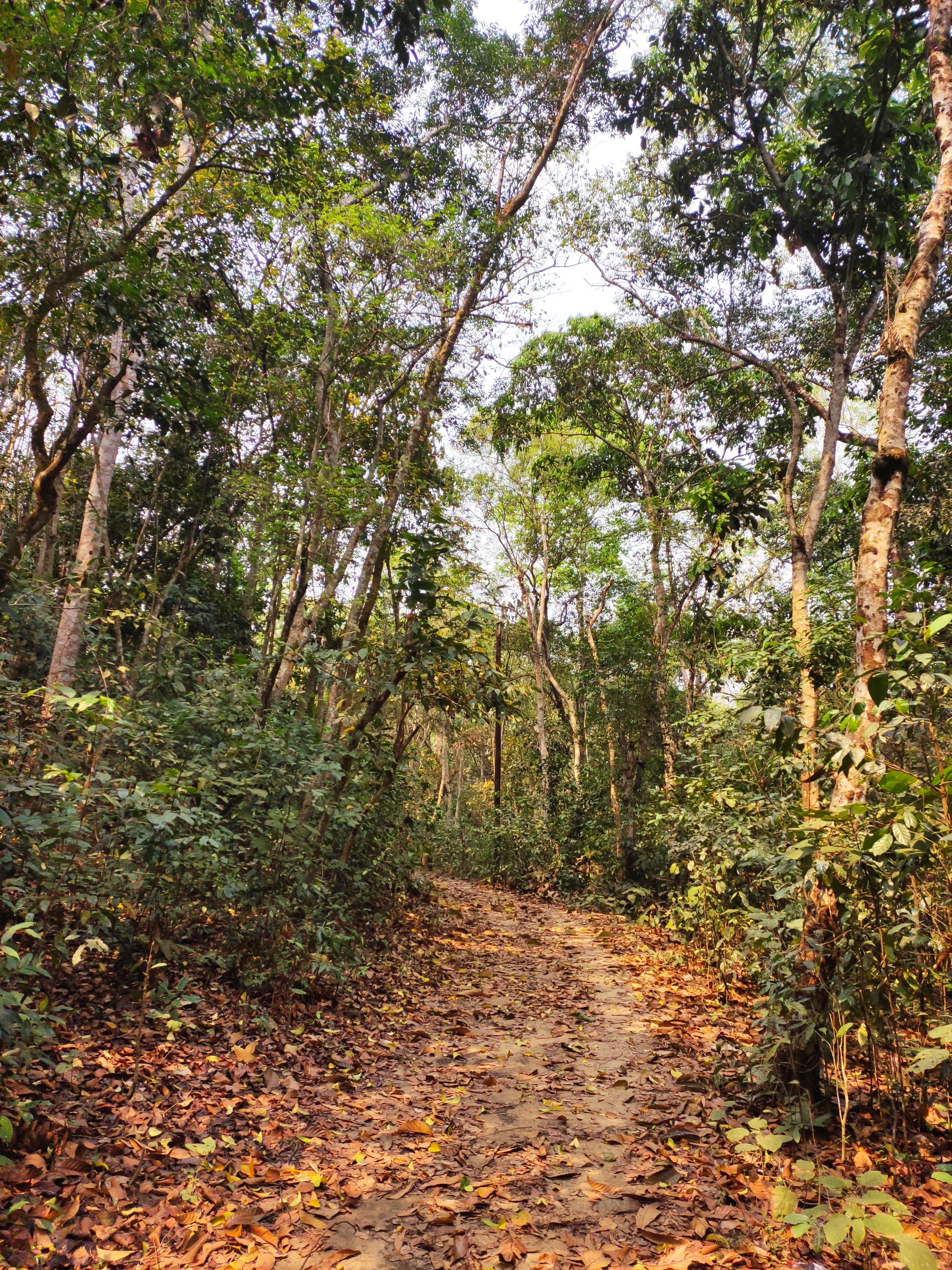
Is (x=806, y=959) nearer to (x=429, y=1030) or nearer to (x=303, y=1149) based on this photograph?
(x=303, y=1149)

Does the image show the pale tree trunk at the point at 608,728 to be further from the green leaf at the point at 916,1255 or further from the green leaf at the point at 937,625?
the green leaf at the point at 916,1255

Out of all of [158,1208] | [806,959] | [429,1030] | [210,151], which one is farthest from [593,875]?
[210,151]

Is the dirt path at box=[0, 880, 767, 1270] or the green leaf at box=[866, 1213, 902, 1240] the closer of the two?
the green leaf at box=[866, 1213, 902, 1240]

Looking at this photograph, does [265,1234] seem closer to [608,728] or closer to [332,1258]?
[332,1258]

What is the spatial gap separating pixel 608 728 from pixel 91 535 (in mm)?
12236

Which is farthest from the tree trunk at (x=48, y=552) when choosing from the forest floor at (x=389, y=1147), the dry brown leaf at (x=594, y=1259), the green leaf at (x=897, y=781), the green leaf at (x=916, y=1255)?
the green leaf at (x=916, y=1255)

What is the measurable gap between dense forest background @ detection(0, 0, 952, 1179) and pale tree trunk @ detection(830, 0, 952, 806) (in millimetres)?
29

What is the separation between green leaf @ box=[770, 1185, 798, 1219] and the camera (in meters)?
2.65

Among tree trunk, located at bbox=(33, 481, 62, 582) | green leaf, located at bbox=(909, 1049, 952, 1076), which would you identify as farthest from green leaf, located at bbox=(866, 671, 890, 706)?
tree trunk, located at bbox=(33, 481, 62, 582)

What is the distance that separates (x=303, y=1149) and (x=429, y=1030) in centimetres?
219

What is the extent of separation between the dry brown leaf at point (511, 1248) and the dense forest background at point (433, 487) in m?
1.59

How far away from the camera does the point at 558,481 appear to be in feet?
56.7

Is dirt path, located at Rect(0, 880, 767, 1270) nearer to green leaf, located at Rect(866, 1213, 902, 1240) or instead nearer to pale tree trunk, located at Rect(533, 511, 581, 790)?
green leaf, located at Rect(866, 1213, 902, 1240)

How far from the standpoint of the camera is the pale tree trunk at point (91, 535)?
859 cm
